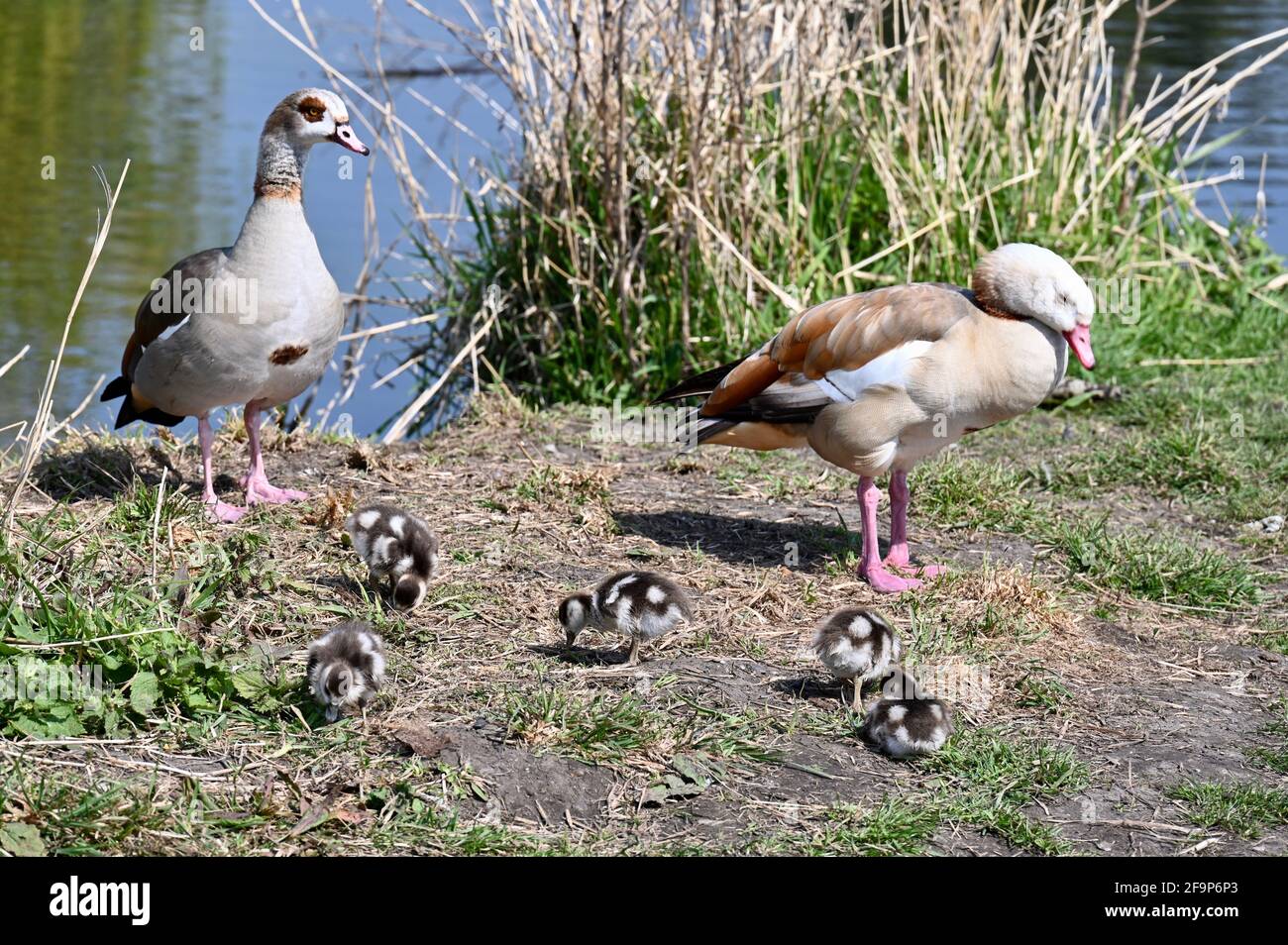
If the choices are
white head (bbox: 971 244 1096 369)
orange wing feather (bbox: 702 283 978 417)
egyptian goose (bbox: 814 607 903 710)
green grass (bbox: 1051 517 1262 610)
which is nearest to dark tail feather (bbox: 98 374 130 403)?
orange wing feather (bbox: 702 283 978 417)

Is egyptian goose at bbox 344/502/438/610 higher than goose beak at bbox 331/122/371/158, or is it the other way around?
goose beak at bbox 331/122/371/158

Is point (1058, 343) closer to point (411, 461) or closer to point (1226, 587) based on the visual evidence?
point (1226, 587)

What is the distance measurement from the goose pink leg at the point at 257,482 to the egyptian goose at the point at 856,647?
252 cm

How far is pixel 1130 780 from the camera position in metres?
4.19

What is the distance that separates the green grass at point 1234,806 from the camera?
397 cm

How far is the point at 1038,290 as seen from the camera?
5336 millimetres

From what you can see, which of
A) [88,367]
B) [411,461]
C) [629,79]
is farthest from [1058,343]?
[88,367]

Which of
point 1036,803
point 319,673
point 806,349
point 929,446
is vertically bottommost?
point 1036,803

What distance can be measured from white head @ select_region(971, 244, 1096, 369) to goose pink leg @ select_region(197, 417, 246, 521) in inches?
118

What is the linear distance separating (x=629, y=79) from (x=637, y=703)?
4741 mm

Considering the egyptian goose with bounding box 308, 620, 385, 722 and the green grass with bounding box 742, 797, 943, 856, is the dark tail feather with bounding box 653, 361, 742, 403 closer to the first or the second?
the egyptian goose with bounding box 308, 620, 385, 722

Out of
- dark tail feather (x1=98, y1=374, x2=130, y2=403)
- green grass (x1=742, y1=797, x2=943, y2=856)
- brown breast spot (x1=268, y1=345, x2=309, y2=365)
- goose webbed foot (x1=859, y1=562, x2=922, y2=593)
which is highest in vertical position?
brown breast spot (x1=268, y1=345, x2=309, y2=365)

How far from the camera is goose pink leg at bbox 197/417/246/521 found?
219 inches

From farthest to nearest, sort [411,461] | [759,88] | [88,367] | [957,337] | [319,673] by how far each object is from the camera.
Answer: [88,367]
[759,88]
[411,461]
[957,337]
[319,673]
